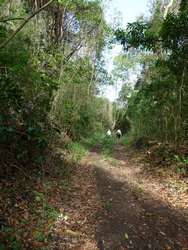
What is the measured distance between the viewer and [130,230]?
569 centimetres

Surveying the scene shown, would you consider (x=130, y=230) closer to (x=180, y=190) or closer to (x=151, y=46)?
(x=180, y=190)

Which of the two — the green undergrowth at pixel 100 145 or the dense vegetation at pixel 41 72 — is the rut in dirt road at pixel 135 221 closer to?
the dense vegetation at pixel 41 72

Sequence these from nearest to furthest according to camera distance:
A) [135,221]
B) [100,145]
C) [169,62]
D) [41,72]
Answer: [135,221], [41,72], [169,62], [100,145]

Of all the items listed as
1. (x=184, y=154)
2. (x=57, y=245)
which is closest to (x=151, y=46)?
(x=184, y=154)

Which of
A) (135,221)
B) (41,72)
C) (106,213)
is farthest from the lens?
(41,72)

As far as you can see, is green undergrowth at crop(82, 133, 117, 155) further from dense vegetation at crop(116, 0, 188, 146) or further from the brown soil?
the brown soil

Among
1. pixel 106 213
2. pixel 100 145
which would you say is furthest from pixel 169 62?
pixel 100 145

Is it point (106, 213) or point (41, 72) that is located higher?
point (41, 72)

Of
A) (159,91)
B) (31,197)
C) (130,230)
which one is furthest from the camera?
(159,91)

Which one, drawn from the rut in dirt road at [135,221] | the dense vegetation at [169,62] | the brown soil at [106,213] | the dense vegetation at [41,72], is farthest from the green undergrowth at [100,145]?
the rut in dirt road at [135,221]

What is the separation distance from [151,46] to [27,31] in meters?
4.38

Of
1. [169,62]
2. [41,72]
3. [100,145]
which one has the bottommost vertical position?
[100,145]

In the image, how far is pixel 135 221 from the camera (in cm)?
615

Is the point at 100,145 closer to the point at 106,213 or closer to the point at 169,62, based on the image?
the point at 169,62
